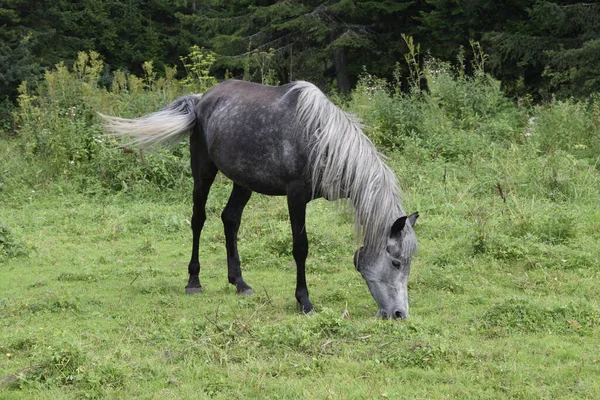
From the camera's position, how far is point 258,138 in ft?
19.3

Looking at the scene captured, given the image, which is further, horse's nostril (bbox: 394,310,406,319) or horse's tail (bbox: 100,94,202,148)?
horse's tail (bbox: 100,94,202,148)

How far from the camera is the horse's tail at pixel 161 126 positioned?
6559mm

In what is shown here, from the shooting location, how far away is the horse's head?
16.9 ft

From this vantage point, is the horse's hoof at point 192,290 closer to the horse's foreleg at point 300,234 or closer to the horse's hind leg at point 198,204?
the horse's hind leg at point 198,204

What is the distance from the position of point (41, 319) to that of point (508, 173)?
19.6 ft

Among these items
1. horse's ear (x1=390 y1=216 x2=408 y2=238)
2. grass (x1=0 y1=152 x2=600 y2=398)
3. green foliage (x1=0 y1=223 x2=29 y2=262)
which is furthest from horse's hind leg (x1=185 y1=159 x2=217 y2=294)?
green foliage (x1=0 y1=223 x2=29 y2=262)

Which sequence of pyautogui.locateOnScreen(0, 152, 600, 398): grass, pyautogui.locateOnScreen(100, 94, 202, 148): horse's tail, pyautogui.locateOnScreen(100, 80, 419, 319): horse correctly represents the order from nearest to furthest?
pyautogui.locateOnScreen(0, 152, 600, 398): grass < pyautogui.locateOnScreen(100, 80, 419, 319): horse < pyautogui.locateOnScreen(100, 94, 202, 148): horse's tail

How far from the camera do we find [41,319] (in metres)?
5.55

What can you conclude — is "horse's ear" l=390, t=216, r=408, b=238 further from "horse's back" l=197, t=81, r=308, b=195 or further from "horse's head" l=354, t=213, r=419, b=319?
"horse's back" l=197, t=81, r=308, b=195

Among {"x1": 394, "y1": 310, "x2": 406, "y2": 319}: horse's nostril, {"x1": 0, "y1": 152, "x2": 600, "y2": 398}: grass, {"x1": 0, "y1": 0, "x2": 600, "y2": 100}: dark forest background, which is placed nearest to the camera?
{"x1": 0, "y1": 152, "x2": 600, "y2": 398}: grass

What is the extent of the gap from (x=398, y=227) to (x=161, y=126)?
2567 mm

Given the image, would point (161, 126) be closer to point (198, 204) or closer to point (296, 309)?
point (198, 204)

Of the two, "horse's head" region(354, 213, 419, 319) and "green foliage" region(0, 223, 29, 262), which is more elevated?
"horse's head" region(354, 213, 419, 319)

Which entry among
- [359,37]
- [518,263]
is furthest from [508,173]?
[359,37]
